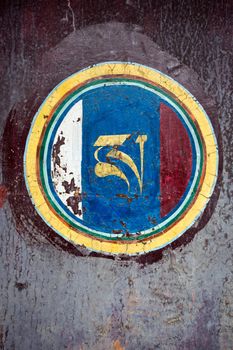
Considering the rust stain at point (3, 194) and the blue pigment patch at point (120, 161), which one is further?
the rust stain at point (3, 194)

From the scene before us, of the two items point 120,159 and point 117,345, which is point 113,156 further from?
point 117,345

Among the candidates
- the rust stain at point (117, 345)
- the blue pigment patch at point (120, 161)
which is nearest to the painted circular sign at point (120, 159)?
the blue pigment patch at point (120, 161)

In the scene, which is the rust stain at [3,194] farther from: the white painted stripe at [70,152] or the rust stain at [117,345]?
the rust stain at [117,345]

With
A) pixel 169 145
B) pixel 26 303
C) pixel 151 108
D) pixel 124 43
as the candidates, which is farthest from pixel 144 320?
pixel 124 43

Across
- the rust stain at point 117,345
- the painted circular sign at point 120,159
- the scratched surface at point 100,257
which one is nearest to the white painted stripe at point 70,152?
the painted circular sign at point 120,159

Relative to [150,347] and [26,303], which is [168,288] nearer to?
[150,347]

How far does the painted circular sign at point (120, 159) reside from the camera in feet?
5.21

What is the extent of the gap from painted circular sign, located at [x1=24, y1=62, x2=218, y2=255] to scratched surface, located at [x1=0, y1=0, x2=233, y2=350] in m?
0.05

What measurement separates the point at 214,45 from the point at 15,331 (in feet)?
4.26

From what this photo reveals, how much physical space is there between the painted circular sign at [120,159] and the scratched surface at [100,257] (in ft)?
0.15

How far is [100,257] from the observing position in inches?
64.4

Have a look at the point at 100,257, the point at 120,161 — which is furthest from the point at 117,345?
the point at 120,161

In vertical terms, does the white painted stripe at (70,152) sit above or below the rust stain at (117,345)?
above

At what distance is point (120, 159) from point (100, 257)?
0.37 m
